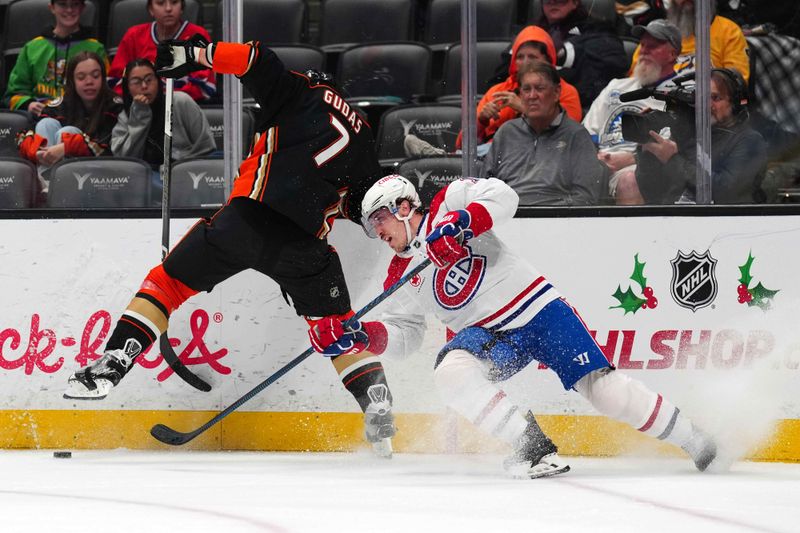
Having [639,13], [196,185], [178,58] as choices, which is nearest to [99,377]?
[196,185]

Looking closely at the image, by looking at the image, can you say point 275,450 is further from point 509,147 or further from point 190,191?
point 509,147

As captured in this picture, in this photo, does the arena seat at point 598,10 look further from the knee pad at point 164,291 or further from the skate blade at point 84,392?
the skate blade at point 84,392

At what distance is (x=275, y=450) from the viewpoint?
165 inches

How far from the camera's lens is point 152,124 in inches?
175

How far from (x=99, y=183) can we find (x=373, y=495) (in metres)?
1.81

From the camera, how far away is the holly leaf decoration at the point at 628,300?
13.4 feet

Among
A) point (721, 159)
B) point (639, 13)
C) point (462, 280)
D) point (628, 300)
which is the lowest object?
point (628, 300)

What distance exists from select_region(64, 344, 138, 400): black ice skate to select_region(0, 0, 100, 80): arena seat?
5.23 feet

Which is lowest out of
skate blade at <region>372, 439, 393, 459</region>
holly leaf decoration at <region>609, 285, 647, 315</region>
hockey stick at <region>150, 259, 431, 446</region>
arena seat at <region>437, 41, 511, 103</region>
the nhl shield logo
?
skate blade at <region>372, 439, 393, 459</region>

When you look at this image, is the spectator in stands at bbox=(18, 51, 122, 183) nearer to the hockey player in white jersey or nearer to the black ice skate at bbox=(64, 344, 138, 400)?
the black ice skate at bbox=(64, 344, 138, 400)

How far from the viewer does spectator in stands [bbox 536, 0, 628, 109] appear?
4.32 m

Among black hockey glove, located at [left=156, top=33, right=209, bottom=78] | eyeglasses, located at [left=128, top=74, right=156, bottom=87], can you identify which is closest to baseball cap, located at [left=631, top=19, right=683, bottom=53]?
black hockey glove, located at [left=156, top=33, right=209, bottom=78]

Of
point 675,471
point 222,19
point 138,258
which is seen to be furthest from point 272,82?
point 675,471

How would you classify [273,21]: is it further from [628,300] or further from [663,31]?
[628,300]
